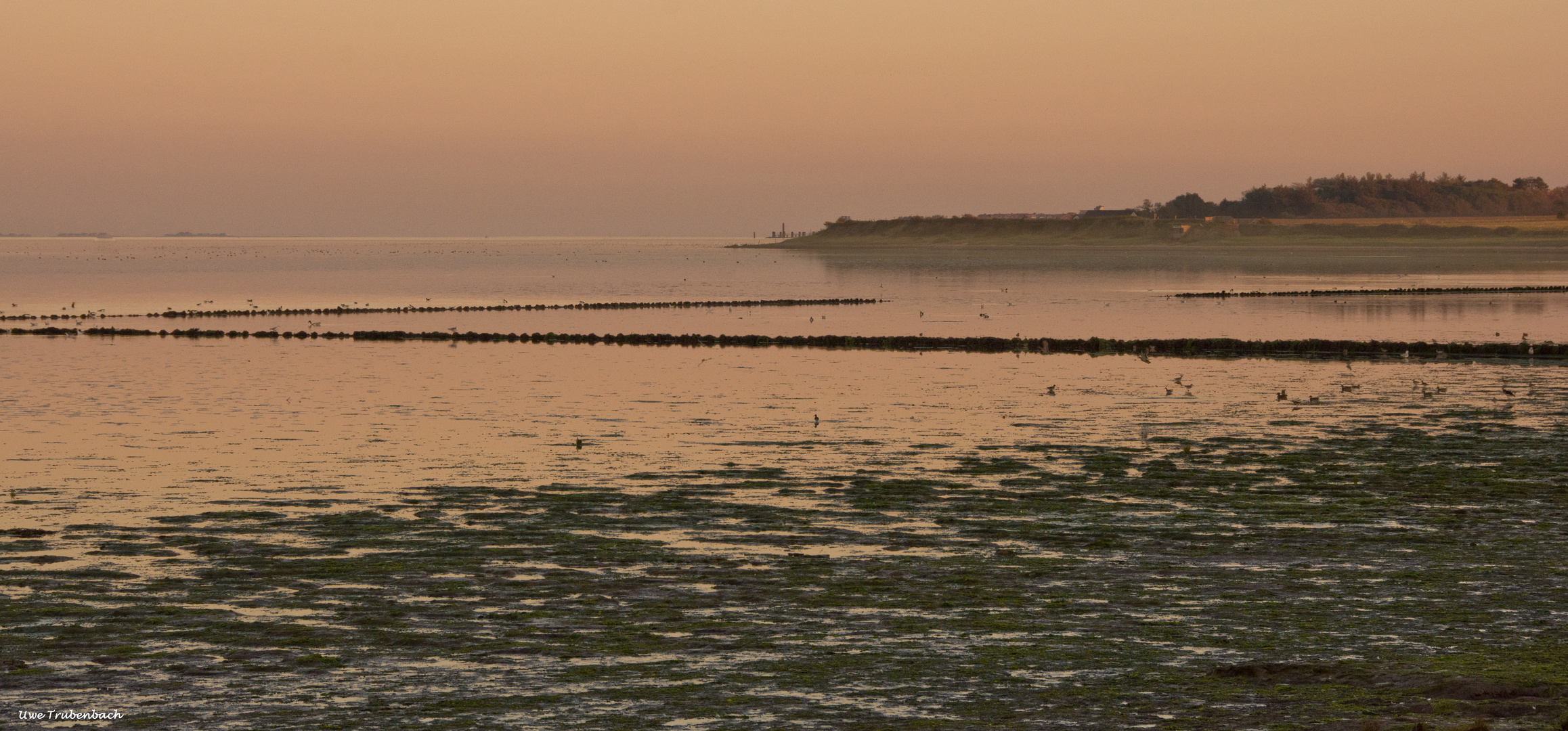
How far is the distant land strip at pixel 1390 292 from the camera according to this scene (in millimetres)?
104250

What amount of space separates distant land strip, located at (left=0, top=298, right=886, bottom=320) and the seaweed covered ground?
208ft

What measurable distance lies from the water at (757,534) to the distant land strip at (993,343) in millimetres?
4674

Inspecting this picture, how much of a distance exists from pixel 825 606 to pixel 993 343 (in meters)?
41.9

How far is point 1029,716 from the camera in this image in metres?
11.7

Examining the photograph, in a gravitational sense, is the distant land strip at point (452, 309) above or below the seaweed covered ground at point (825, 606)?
above

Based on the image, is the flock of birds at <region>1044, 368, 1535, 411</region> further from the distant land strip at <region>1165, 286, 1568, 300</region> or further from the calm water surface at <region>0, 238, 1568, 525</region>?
the distant land strip at <region>1165, 286, 1568, 300</region>

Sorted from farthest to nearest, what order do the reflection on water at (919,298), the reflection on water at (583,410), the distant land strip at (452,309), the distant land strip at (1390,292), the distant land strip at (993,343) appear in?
1. the distant land strip at (1390,292)
2. the distant land strip at (452,309)
3. the reflection on water at (919,298)
4. the distant land strip at (993,343)
5. the reflection on water at (583,410)

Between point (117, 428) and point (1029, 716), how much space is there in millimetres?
25325

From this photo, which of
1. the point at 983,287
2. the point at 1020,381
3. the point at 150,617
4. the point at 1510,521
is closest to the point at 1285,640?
the point at 1510,521

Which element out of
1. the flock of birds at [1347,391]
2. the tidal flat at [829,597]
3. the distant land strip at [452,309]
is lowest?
the flock of birds at [1347,391]

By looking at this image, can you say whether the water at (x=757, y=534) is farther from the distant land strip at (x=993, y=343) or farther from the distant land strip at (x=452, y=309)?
the distant land strip at (x=452, y=309)

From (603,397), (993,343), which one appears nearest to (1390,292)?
(993,343)

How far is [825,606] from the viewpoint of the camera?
15.5 meters

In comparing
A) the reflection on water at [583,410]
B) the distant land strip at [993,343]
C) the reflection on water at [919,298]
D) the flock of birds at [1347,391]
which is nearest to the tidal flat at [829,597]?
the reflection on water at [583,410]
